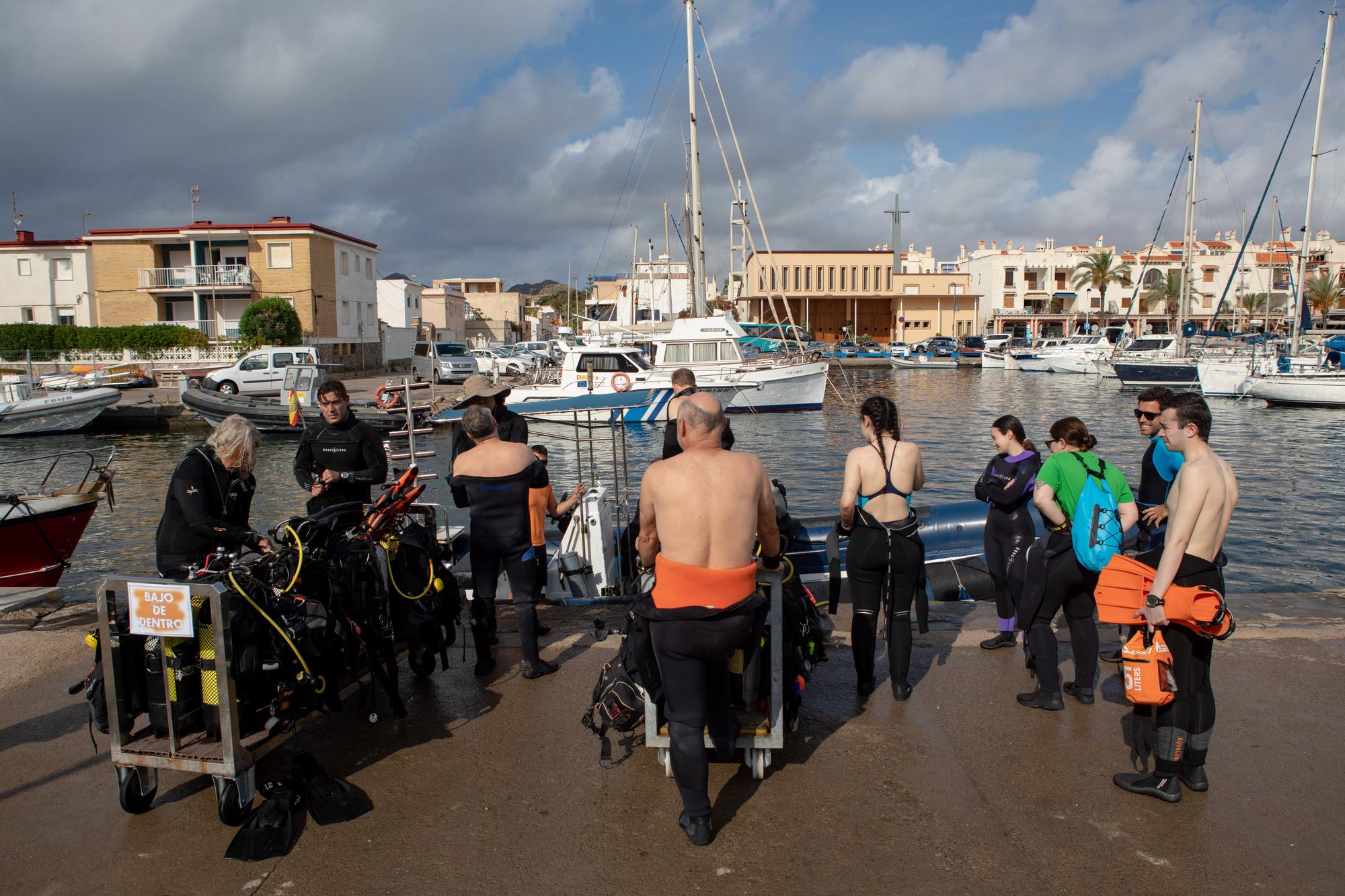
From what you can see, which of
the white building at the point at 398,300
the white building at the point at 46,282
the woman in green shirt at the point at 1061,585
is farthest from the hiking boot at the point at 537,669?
the white building at the point at 398,300

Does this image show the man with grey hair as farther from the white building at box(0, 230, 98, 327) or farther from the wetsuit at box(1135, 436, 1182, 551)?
the white building at box(0, 230, 98, 327)

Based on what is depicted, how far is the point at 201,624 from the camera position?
3311 millimetres

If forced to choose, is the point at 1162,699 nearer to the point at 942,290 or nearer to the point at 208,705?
the point at 208,705

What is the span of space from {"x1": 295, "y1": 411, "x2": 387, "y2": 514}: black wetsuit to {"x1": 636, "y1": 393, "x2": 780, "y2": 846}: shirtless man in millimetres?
3195

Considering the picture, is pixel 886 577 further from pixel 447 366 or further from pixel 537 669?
pixel 447 366

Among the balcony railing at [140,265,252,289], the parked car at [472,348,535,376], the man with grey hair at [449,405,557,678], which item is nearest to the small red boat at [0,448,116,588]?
the man with grey hair at [449,405,557,678]

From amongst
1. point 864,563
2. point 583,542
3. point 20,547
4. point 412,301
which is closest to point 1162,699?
point 864,563

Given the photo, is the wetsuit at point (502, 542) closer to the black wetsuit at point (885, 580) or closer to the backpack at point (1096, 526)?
the black wetsuit at point (885, 580)

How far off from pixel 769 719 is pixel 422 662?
2.21 meters

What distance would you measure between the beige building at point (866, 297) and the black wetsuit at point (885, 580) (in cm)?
7003

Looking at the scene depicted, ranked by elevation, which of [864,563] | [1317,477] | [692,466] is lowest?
[1317,477]

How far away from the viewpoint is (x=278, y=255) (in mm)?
41438

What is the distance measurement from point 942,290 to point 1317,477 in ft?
204

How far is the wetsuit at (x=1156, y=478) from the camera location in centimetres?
570
